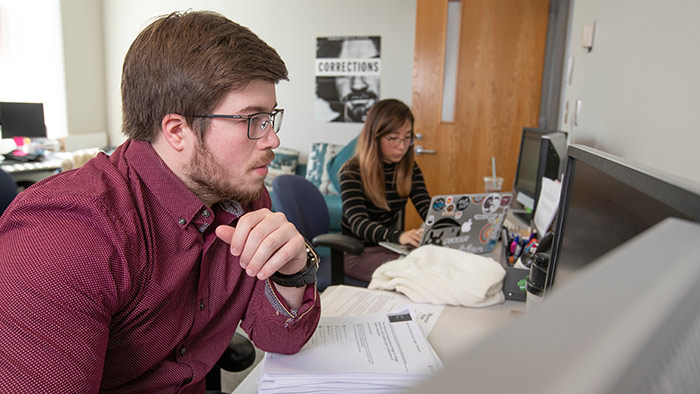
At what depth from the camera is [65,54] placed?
489 centimetres

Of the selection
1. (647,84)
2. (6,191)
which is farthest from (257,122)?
(6,191)

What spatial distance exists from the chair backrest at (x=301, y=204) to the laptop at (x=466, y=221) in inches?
21.0

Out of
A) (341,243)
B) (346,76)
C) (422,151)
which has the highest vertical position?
(346,76)

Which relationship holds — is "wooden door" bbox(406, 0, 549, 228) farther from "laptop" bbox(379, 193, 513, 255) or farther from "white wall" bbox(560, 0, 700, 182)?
"laptop" bbox(379, 193, 513, 255)

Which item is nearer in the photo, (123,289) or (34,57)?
(123,289)

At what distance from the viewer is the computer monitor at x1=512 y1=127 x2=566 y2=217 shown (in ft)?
6.08

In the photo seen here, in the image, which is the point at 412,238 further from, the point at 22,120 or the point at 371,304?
the point at 22,120

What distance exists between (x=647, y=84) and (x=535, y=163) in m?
0.93

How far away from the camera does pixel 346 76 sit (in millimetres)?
4684

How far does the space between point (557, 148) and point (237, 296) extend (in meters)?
1.39

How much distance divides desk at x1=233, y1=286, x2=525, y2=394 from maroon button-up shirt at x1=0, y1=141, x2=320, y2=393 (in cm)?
10

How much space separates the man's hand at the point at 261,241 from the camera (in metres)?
0.84

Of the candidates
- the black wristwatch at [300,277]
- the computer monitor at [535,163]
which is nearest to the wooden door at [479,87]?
the computer monitor at [535,163]

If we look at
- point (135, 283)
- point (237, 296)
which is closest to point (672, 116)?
point (237, 296)
